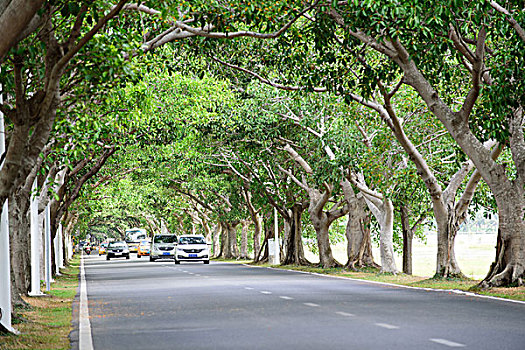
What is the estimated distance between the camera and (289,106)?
108ft

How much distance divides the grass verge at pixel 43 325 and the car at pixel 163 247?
3751 centimetres

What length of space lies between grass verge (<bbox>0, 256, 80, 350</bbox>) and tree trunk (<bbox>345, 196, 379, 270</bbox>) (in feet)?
53.1

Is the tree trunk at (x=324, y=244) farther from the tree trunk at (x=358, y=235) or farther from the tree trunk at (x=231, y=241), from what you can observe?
the tree trunk at (x=231, y=241)

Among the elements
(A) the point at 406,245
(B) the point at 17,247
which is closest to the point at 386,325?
(B) the point at 17,247

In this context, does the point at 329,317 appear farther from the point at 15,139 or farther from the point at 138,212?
the point at 138,212

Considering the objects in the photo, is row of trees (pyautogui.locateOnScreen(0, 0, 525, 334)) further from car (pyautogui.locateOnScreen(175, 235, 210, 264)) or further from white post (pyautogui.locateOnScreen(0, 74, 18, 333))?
car (pyautogui.locateOnScreen(175, 235, 210, 264))

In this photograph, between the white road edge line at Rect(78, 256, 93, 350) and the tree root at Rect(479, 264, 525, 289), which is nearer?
the white road edge line at Rect(78, 256, 93, 350)

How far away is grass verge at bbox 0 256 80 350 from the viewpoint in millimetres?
11866

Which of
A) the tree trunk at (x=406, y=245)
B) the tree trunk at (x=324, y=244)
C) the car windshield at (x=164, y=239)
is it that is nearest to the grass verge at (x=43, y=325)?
the tree trunk at (x=324, y=244)

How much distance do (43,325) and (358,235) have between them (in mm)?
23335

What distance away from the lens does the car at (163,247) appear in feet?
199

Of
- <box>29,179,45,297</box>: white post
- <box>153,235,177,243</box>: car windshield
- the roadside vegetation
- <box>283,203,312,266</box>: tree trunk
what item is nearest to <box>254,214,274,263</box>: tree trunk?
<box>283,203,312,266</box>: tree trunk

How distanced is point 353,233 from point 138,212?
159 feet

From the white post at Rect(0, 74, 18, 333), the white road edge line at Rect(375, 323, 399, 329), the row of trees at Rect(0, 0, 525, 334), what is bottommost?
the white road edge line at Rect(375, 323, 399, 329)
